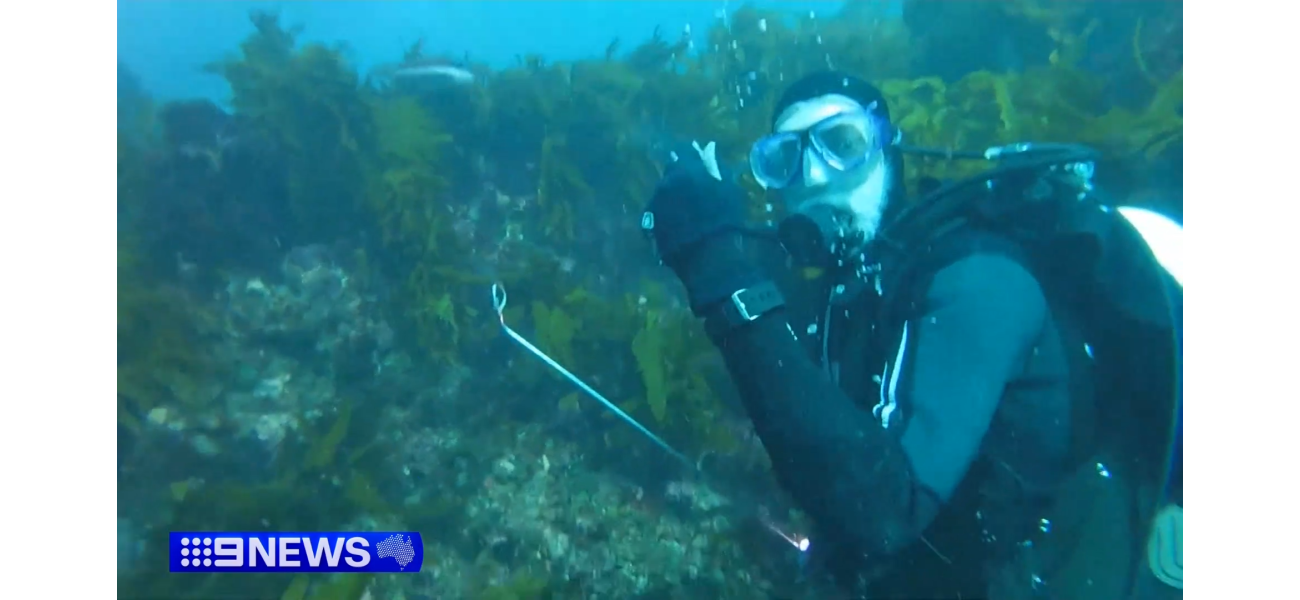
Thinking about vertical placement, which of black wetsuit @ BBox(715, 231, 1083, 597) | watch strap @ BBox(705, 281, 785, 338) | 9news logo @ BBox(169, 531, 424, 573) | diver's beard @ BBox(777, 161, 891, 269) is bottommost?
9news logo @ BBox(169, 531, 424, 573)

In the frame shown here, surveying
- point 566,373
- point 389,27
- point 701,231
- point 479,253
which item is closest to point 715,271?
point 701,231

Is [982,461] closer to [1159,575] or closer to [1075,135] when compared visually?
[1159,575]

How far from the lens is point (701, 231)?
176 centimetres

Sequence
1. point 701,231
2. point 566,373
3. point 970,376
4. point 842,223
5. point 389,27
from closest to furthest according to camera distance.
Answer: point 970,376 < point 701,231 < point 842,223 < point 566,373 < point 389,27

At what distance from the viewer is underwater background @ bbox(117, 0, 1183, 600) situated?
7.20ft

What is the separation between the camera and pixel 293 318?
2.55 meters

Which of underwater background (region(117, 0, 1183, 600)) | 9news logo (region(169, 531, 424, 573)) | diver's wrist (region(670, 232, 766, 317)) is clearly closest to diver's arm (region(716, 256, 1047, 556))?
diver's wrist (region(670, 232, 766, 317))

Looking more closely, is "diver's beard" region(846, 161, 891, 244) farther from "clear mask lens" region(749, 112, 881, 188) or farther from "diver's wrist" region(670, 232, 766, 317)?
"diver's wrist" region(670, 232, 766, 317)

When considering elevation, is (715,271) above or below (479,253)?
below

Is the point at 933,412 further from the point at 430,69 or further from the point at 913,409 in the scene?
the point at 430,69

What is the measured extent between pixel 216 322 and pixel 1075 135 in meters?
3.51

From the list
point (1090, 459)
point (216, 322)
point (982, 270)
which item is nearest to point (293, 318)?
point (216, 322)

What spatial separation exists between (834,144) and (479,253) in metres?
1.46
